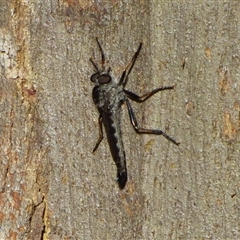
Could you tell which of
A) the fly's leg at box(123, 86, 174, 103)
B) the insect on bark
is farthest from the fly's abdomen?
the fly's leg at box(123, 86, 174, 103)

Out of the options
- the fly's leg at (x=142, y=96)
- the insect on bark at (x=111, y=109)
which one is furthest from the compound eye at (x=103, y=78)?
the fly's leg at (x=142, y=96)

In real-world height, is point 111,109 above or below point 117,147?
above

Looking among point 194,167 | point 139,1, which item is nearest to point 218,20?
point 139,1

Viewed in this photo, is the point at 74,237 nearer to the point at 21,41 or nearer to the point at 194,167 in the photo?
the point at 194,167

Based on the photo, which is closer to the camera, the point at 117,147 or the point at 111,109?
the point at 117,147

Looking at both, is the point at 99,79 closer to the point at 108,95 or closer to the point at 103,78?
the point at 103,78

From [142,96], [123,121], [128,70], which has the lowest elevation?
[123,121]

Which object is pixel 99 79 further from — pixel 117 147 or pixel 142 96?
pixel 117 147

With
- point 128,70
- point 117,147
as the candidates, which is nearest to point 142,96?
point 128,70
